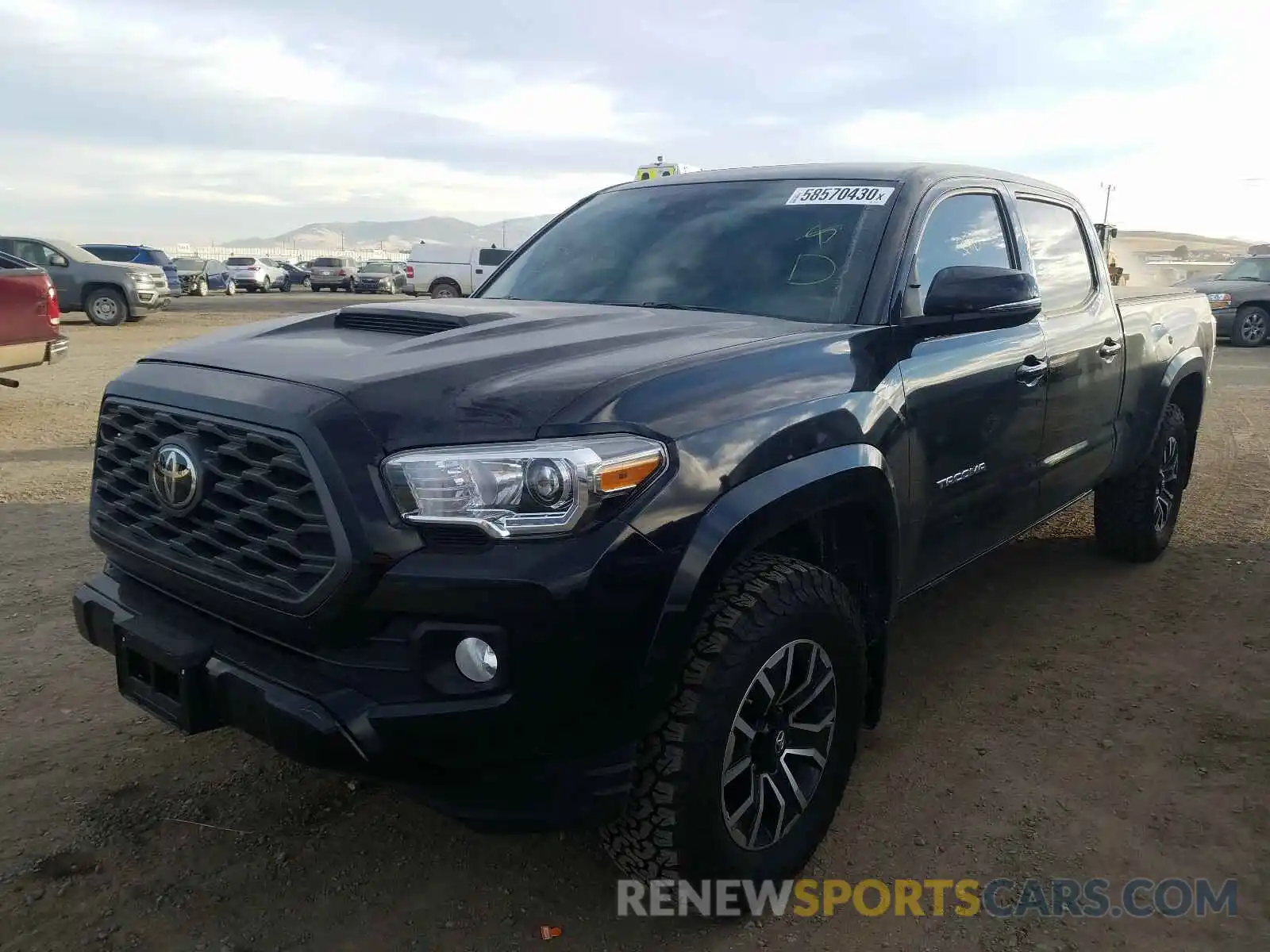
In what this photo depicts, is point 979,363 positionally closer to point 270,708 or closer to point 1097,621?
point 1097,621

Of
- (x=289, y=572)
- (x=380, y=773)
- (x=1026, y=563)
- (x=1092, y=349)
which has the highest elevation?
(x=1092, y=349)

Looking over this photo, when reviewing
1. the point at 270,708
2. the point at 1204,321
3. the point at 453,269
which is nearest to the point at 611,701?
the point at 270,708

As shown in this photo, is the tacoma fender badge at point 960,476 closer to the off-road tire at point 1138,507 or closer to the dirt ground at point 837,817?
the dirt ground at point 837,817

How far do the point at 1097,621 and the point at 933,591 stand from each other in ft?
2.46

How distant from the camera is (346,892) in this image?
2.56m

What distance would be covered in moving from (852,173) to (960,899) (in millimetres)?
2313

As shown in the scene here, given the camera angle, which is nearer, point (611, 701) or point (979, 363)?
point (611, 701)

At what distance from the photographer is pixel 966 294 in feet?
9.62

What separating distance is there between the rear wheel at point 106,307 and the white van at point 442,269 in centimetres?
1142

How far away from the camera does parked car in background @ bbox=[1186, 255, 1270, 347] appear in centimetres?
1751

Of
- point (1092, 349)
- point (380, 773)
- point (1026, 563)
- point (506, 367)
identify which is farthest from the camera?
point (1026, 563)

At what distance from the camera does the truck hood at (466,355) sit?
2.09 m

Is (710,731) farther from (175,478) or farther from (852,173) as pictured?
(852,173)

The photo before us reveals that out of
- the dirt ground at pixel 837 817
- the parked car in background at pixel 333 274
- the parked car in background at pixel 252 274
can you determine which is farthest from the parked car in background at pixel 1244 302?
the parked car in background at pixel 252 274
